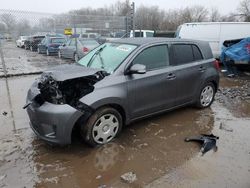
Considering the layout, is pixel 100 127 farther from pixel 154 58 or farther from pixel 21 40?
pixel 21 40

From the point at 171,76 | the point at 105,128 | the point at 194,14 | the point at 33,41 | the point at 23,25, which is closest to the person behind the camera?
the point at 105,128

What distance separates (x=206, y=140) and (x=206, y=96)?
187cm

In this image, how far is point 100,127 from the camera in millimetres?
4012

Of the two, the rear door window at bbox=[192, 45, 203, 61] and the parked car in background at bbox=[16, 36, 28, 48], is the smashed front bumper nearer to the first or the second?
the rear door window at bbox=[192, 45, 203, 61]

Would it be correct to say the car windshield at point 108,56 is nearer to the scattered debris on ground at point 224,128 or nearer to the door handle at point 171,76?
the door handle at point 171,76

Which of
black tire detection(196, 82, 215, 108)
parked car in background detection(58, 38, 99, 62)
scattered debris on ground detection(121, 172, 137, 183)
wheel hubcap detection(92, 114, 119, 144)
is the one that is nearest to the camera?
scattered debris on ground detection(121, 172, 137, 183)

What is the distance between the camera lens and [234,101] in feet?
22.0

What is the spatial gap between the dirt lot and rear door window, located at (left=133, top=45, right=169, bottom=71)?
1.19 meters

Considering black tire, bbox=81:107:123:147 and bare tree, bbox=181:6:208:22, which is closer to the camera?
black tire, bbox=81:107:123:147

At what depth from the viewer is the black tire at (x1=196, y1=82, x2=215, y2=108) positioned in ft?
18.7

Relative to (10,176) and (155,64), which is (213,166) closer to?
(155,64)

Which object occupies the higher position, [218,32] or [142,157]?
[218,32]

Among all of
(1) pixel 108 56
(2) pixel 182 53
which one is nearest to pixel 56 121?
(1) pixel 108 56

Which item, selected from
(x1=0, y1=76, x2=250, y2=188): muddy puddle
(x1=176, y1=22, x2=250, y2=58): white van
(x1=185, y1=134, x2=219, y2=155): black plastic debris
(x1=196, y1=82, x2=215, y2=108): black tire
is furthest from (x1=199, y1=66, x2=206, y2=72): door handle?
(x1=176, y1=22, x2=250, y2=58): white van
